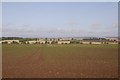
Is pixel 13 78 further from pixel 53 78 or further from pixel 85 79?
pixel 85 79

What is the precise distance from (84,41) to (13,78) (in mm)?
97893

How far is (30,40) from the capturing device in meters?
118

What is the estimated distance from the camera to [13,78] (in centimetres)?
1484

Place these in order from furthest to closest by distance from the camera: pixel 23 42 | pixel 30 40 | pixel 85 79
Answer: pixel 30 40 → pixel 23 42 → pixel 85 79

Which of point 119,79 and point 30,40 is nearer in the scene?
point 119,79

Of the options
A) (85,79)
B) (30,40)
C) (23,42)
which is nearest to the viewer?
(85,79)

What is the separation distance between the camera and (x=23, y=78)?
1474cm

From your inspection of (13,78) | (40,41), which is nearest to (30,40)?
(40,41)

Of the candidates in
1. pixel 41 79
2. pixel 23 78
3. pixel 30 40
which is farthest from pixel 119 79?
pixel 30 40

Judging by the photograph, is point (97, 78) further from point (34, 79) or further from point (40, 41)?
point (40, 41)

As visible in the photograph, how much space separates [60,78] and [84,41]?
98.0 metres

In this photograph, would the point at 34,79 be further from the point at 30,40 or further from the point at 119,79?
the point at 30,40

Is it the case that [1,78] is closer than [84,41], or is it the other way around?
[1,78]

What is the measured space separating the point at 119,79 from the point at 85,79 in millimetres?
1810
